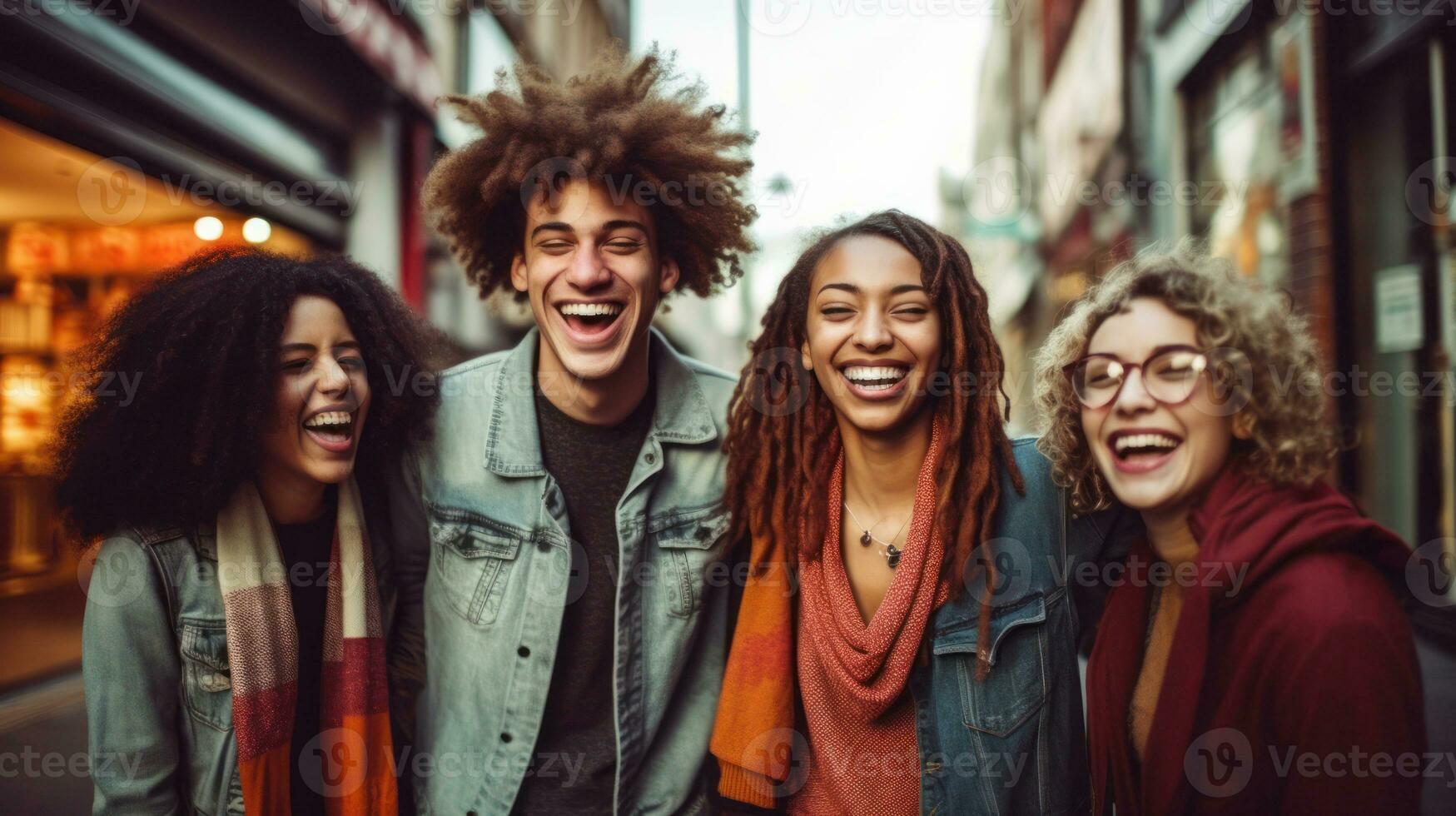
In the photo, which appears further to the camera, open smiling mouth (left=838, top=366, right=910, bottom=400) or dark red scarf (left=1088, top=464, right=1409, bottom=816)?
open smiling mouth (left=838, top=366, right=910, bottom=400)

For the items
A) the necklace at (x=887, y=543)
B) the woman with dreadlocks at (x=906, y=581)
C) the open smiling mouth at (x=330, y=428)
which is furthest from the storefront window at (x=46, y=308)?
the necklace at (x=887, y=543)

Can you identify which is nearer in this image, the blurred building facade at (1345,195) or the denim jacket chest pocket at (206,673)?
the denim jacket chest pocket at (206,673)

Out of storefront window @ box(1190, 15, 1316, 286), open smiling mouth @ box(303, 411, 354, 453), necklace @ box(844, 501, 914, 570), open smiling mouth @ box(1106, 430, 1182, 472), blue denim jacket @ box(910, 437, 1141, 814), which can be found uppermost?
storefront window @ box(1190, 15, 1316, 286)

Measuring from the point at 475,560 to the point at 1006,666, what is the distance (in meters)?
1.51

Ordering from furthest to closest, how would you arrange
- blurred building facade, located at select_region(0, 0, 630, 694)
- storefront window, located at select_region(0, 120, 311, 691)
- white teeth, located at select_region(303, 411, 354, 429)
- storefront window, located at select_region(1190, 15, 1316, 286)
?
storefront window, located at select_region(1190, 15, 1316, 286), storefront window, located at select_region(0, 120, 311, 691), blurred building facade, located at select_region(0, 0, 630, 694), white teeth, located at select_region(303, 411, 354, 429)

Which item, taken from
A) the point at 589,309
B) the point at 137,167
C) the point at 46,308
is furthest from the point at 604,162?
the point at 46,308

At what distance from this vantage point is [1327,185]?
524 cm

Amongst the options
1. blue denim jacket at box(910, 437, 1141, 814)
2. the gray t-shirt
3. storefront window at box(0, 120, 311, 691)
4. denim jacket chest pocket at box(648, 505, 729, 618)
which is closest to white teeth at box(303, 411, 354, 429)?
the gray t-shirt

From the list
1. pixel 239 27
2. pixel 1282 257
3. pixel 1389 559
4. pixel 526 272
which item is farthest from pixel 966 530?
pixel 239 27

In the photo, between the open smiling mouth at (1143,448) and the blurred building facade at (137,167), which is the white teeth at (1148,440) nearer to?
the open smiling mouth at (1143,448)

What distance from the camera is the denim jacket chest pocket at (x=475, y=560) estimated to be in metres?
2.60

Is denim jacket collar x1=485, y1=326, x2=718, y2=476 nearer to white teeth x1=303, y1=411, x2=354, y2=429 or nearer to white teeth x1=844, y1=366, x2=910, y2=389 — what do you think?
white teeth x1=303, y1=411, x2=354, y2=429

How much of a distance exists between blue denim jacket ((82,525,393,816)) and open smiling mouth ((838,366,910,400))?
1662mm

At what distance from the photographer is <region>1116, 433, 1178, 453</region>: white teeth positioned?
1965 millimetres
